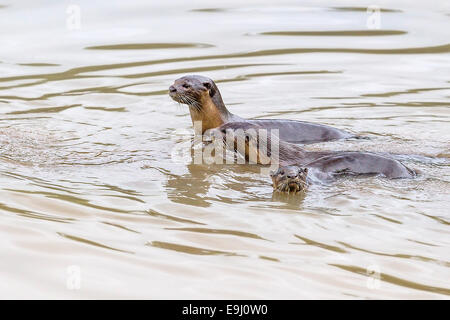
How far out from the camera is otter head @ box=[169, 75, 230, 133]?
8.36 metres

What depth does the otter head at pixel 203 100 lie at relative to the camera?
836cm

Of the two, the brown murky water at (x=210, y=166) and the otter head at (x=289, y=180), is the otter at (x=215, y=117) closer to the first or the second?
the brown murky water at (x=210, y=166)

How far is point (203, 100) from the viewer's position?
855 centimetres

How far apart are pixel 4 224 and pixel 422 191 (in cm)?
286

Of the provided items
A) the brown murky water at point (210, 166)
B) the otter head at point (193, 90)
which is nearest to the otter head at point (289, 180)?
the brown murky water at point (210, 166)

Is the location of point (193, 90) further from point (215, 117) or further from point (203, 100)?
point (215, 117)

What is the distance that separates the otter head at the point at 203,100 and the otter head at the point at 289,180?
205 cm

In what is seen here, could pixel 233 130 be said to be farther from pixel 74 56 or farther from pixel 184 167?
pixel 74 56

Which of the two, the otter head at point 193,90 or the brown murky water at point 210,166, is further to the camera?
the otter head at point 193,90

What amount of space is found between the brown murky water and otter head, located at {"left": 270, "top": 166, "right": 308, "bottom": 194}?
128 millimetres

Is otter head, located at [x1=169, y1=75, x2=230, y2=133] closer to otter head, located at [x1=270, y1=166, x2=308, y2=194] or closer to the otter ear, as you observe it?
the otter ear

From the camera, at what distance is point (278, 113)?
9.48m

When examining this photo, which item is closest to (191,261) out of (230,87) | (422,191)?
(422,191)

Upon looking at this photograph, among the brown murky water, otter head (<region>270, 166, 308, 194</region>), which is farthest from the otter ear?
otter head (<region>270, 166, 308, 194</region>)
